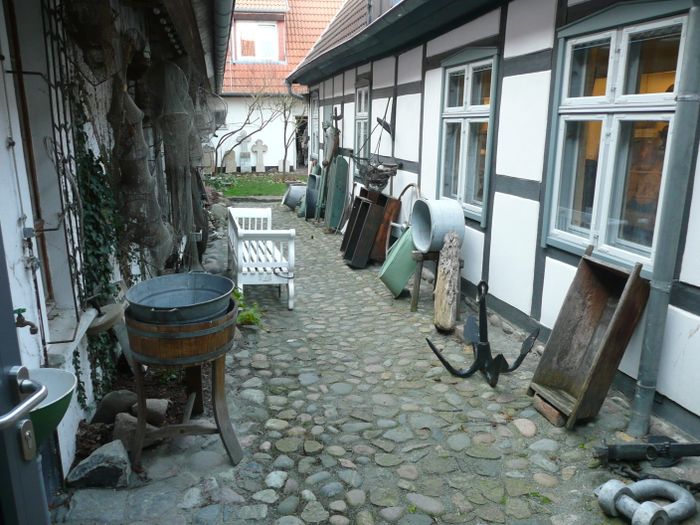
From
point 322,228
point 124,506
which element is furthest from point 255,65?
point 124,506

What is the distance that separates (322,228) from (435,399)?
685cm

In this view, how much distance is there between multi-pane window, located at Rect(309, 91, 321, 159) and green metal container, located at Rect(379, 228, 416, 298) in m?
8.44

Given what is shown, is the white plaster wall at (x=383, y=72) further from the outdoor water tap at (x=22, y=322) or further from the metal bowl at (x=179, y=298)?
the outdoor water tap at (x=22, y=322)

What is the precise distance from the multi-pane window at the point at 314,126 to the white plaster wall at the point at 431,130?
7.61 m

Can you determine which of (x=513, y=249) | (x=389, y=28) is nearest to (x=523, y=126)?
(x=513, y=249)

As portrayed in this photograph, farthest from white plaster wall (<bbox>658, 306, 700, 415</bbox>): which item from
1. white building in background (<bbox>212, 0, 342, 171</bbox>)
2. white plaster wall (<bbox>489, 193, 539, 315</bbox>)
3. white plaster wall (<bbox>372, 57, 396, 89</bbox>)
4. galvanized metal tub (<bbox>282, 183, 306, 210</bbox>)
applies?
white building in background (<bbox>212, 0, 342, 171</bbox>)

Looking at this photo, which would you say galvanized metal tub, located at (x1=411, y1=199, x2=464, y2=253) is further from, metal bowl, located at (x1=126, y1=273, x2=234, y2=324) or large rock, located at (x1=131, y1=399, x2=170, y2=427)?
large rock, located at (x1=131, y1=399, x2=170, y2=427)

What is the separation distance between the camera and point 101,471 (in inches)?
103

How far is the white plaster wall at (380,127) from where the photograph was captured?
311 inches

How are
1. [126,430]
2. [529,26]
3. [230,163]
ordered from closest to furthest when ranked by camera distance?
[126,430] → [529,26] → [230,163]

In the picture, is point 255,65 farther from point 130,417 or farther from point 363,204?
point 130,417

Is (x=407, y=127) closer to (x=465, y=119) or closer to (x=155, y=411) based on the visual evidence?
(x=465, y=119)

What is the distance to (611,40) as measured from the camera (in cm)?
336

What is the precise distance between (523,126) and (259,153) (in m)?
15.5
